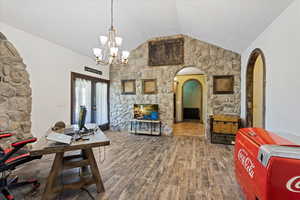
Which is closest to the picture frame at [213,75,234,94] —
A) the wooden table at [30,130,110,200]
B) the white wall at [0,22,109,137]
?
the wooden table at [30,130,110,200]

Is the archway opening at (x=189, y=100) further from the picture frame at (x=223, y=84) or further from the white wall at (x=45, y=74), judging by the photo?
the white wall at (x=45, y=74)

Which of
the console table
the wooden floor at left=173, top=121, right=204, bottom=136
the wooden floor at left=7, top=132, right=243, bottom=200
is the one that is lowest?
the wooden floor at left=173, top=121, right=204, bottom=136

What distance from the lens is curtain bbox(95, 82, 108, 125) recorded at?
4.98 meters

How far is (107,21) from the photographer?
3.43 meters

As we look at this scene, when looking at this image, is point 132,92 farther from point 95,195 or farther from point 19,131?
point 95,195

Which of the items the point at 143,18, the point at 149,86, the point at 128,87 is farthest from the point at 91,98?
the point at 143,18

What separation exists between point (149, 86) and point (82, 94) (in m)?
2.30

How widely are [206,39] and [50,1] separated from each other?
3980 millimetres

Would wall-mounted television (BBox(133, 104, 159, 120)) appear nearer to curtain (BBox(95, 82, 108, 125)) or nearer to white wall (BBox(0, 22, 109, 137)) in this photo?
curtain (BBox(95, 82, 108, 125))

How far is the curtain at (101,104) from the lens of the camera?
4975mm

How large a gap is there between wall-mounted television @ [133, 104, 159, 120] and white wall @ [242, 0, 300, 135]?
3053mm

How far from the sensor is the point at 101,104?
5.16 metres

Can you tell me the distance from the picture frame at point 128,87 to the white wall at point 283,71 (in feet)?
12.9

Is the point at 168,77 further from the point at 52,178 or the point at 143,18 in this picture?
the point at 52,178
